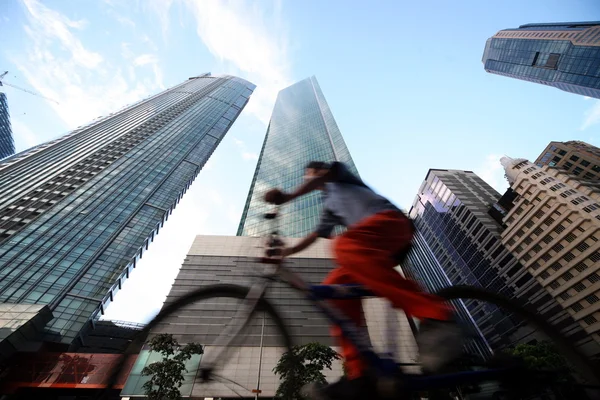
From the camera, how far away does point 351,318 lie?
9.49ft

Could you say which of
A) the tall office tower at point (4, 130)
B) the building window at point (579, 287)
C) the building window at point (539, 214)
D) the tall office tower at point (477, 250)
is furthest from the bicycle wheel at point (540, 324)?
the tall office tower at point (4, 130)

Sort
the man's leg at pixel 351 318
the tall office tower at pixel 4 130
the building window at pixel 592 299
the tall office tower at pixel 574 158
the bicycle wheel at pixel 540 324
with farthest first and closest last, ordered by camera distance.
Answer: the tall office tower at pixel 4 130
the tall office tower at pixel 574 158
the building window at pixel 592 299
the bicycle wheel at pixel 540 324
the man's leg at pixel 351 318

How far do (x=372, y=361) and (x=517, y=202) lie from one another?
5847cm

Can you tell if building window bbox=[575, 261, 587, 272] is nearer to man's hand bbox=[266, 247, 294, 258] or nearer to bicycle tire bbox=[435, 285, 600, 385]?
bicycle tire bbox=[435, 285, 600, 385]

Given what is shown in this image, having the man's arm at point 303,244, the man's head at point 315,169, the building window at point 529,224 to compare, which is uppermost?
the building window at point 529,224

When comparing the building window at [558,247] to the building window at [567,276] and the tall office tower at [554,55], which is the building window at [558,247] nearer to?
the building window at [567,276]

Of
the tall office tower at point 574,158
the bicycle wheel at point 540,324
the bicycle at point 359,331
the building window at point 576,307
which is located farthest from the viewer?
the tall office tower at point 574,158

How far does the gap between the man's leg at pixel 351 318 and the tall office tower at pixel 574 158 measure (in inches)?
2634

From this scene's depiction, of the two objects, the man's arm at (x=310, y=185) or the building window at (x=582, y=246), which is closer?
the man's arm at (x=310, y=185)

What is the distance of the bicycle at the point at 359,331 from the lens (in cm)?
229

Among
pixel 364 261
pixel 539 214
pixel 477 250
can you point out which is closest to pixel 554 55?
pixel 539 214

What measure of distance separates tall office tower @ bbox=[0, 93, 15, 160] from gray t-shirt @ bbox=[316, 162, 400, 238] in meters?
142

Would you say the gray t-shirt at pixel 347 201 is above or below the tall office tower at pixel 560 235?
below

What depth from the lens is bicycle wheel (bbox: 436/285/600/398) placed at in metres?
2.81
